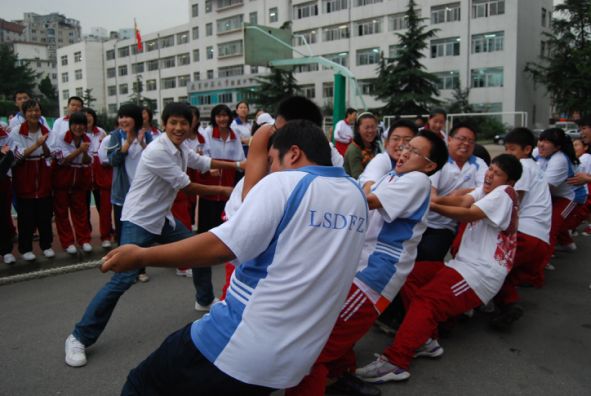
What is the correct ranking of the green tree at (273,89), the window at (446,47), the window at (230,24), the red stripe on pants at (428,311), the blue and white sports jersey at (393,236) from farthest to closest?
the window at (230,24), the window at (446,47), the green tree at (273,89), the red stripe on pants at (428,311), the blue and white sports jersey at (393,236)

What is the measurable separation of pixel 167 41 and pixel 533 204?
183 feet

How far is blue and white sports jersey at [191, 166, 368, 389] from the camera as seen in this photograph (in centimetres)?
162

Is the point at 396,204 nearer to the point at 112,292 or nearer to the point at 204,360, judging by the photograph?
the point at 204,360

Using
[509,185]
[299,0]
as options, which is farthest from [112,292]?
[299,0]

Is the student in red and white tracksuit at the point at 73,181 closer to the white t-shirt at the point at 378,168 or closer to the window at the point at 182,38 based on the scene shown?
the white t-shirt at the point at 378,168

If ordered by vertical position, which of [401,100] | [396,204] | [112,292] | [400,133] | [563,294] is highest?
[401,100]

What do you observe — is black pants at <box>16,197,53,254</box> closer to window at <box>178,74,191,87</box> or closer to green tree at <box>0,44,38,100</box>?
window at <box>178,74,191,87</box>

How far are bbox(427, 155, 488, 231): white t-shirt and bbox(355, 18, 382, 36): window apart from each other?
120 feet

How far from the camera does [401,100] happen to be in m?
29.1

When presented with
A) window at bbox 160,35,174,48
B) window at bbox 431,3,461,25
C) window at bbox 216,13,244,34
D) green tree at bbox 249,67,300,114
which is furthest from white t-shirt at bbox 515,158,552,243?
window at bbox 160,35,174,48

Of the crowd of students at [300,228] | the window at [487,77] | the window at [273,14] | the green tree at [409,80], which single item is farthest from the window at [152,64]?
the crowd of students at [300,228]

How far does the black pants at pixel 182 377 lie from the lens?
5.56ft

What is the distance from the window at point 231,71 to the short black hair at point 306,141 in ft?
153

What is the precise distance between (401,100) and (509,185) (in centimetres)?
2658
